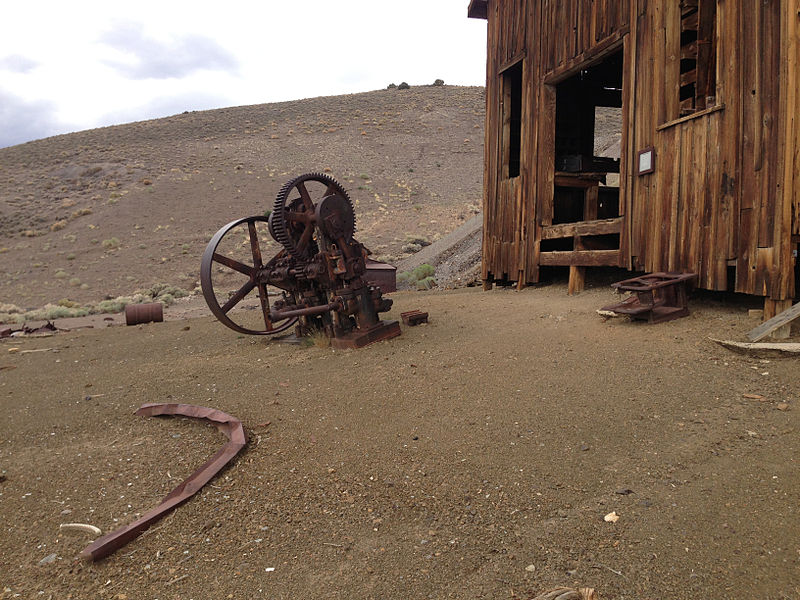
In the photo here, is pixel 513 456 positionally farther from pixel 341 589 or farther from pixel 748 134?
pixel 748 134

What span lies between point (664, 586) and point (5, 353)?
950 centimetres

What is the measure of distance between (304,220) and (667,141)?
450 centimetres

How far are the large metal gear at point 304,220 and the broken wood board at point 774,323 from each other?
438 cm

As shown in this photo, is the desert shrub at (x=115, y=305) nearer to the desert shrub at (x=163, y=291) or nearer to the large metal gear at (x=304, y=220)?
the desert shrub at (x=163, y=291)

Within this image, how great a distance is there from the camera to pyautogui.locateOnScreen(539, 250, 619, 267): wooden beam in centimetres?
773

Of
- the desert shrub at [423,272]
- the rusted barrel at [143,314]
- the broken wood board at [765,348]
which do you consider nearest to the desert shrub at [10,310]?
the rusted barrel at [143,314]

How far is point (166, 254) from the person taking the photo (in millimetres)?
23516

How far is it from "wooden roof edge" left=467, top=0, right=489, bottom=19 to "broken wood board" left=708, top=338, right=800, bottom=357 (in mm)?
9437

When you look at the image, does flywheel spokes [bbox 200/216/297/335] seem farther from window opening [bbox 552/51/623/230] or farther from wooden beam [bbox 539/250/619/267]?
window opening [bbox 552/51/623/230]

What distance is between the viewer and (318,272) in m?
6.45

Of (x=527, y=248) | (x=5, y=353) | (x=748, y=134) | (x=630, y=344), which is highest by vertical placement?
(x=748, y=134)

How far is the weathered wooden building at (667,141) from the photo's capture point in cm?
500

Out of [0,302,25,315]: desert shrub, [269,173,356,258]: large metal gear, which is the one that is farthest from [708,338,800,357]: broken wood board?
[0,302,25,315]: desert shrub

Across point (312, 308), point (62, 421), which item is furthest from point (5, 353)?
point (312, 308)
